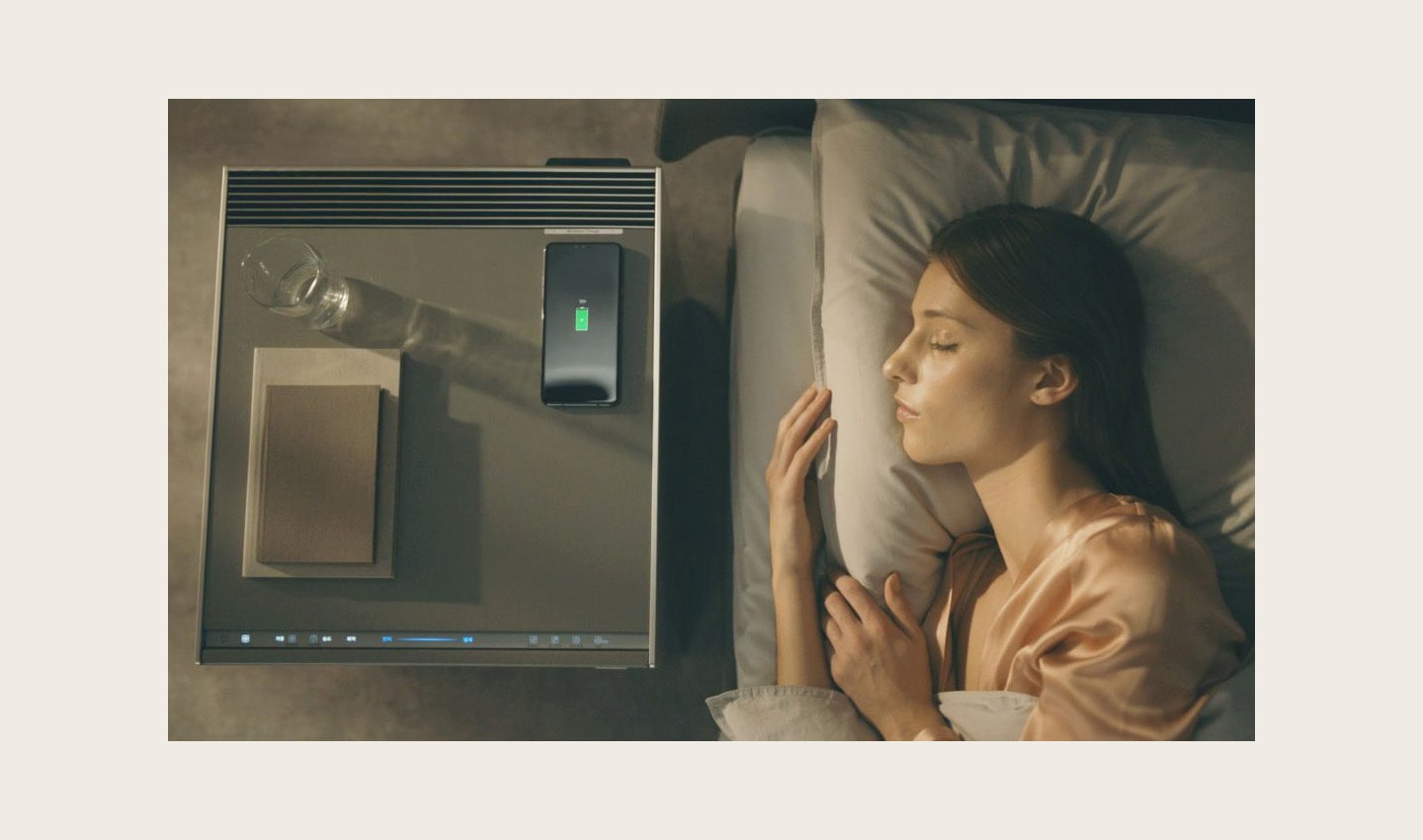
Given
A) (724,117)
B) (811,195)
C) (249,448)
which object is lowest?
(249,448)

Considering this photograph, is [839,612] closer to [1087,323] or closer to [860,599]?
[860,599]

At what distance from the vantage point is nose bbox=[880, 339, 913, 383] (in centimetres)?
136

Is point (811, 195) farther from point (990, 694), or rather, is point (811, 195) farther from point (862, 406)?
point (990, 694)

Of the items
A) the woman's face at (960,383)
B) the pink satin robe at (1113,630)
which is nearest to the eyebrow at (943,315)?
the woman's face at (960,383)

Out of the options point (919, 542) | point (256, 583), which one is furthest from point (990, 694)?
point (256, 583)

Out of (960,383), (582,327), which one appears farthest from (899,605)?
(582,327)

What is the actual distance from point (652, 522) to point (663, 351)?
0.40 m

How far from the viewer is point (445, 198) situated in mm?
1372

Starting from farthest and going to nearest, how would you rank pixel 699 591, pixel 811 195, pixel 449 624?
pixel 699 591 → pixel 811 195 → pixel 449 624

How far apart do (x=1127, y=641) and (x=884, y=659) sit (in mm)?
335

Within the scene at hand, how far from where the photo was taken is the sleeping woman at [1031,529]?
4.19 ft

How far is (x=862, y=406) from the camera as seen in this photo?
1.37 metres

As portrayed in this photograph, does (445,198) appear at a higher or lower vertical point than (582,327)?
higher

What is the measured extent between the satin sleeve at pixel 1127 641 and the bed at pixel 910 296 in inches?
2.3
